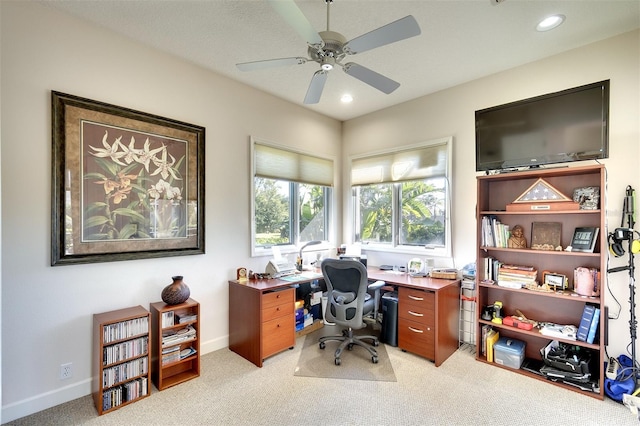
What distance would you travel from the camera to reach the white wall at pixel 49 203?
78.5 inches

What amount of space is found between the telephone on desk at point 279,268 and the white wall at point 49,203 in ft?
2.00

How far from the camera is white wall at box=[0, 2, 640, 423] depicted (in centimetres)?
201

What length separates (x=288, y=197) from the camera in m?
3.93

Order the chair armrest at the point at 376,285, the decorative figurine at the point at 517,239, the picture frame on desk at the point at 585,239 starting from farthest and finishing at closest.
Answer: the chair armrest at the point at 376,285
the decorative figurine at the point at 517,239
the picture frame on desk at the point at 585,239

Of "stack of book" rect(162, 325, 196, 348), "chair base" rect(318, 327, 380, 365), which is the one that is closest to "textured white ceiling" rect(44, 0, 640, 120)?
"stack of book" rect(162, 325, 196, 348)

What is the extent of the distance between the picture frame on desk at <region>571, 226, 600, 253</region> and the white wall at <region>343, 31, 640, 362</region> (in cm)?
16

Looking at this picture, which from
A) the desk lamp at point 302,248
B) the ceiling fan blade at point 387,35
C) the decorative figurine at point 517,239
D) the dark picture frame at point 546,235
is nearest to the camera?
the ceiling fan blade at point 387,35

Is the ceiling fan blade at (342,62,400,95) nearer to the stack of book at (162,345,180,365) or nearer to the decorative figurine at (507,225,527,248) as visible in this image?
the decorative figurine at (507,225,527,248)

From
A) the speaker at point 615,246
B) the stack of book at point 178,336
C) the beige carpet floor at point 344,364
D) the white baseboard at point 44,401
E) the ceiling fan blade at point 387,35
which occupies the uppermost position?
the ceiling fan blade at point 387,35

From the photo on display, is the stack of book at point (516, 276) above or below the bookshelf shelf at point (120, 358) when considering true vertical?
above

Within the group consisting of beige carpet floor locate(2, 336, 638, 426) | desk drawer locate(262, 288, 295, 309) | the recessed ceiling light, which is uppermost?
the recessed ceiling light

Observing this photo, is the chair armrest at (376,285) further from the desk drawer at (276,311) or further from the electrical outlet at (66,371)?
the electrical outlet at (66,371)

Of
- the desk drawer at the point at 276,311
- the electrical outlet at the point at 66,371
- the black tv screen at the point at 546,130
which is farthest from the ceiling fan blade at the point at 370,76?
the electrical outlet at the point at 66,371

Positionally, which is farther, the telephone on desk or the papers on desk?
the telephone on desk
